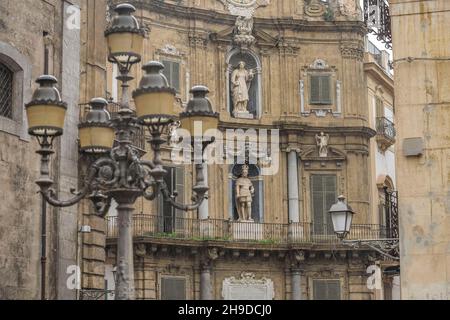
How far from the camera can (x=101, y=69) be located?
21.5m

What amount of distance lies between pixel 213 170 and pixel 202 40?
169 inches

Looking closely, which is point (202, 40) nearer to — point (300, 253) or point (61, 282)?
point (300, 253)

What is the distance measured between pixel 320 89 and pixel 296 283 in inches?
264

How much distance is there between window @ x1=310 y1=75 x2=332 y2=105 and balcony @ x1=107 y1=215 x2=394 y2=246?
14.1 ft

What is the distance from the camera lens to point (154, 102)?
1295cm

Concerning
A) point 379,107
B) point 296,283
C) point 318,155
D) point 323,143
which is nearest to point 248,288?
point 296,283

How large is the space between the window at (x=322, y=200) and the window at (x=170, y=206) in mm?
4597

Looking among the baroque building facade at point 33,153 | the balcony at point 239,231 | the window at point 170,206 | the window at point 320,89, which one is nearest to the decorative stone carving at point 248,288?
the balcony at point 239,231

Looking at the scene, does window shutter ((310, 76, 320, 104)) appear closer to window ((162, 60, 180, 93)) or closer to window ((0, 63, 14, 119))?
window ((162, 60, 180, 93))

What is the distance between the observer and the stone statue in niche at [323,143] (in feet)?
121

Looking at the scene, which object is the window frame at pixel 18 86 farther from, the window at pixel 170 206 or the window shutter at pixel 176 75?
the window shutter at pixel 176 75

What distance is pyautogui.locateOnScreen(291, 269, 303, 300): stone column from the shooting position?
3562 cm

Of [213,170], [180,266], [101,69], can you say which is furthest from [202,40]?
[101,69]

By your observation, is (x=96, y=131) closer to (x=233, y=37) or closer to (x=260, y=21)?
(x=233, y=37)
